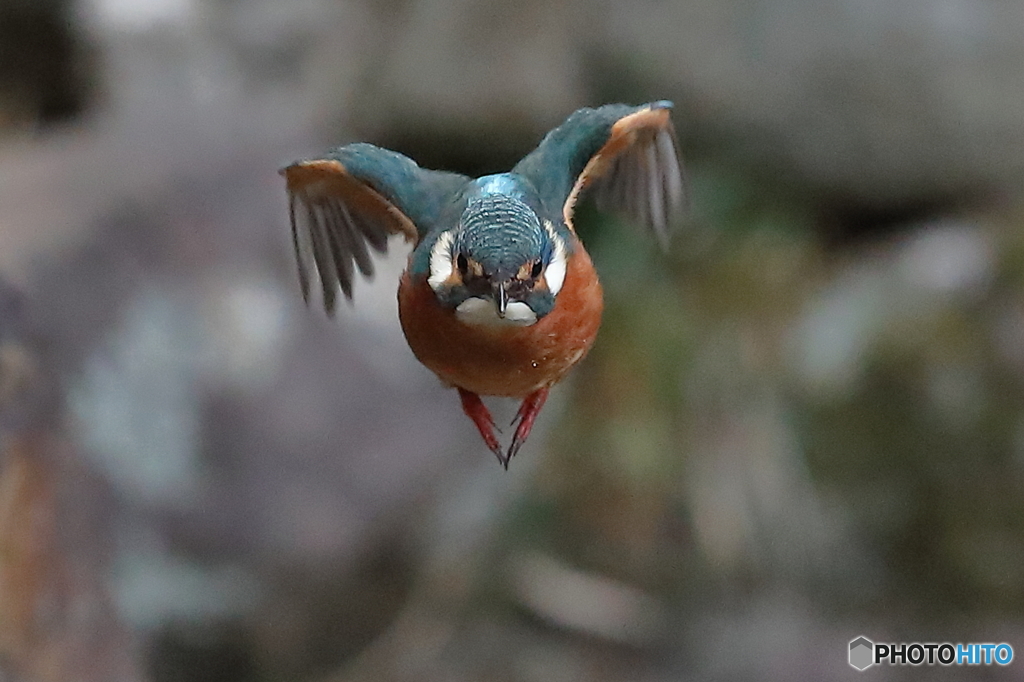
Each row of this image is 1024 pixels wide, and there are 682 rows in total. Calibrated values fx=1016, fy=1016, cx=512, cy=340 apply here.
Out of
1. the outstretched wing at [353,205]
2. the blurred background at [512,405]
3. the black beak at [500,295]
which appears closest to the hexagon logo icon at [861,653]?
the blurred background at [512,405]

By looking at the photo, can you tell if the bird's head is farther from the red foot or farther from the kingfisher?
the red foot

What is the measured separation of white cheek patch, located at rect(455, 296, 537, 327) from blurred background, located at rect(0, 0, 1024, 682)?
94cm

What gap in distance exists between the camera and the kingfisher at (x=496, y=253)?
1.52ft

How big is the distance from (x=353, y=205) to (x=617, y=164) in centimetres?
23

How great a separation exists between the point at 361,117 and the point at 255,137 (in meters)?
0.38

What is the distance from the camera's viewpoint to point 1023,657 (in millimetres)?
2027

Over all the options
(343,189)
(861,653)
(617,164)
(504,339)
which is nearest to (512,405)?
(861,653)

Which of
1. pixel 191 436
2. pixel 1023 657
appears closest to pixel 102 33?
pixel 191 436

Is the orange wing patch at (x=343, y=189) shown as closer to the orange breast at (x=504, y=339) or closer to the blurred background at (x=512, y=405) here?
the orange breast at (x=504, y=339)

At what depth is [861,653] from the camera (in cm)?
209

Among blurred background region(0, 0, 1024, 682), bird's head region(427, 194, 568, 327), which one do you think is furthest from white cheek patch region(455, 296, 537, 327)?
blurred background region(0, 0, 1024, 682)

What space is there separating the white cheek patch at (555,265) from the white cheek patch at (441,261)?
0.15 feet

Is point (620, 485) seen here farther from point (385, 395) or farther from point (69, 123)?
point (69, 123)

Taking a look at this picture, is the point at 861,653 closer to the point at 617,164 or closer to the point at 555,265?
the point at 617,164
